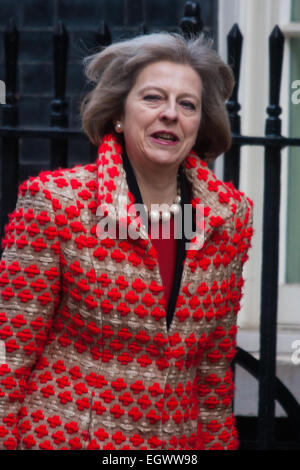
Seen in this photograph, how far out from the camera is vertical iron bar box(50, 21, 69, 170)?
298 cm

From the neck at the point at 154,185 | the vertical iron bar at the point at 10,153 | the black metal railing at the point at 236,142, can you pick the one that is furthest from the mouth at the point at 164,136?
the vertical iron bar at the point at 10,153

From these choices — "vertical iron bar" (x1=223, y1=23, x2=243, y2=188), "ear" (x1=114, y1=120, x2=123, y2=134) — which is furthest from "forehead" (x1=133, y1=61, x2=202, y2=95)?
"vertical iron bar" (x1=223, y1=23, x2=243, y2=188)

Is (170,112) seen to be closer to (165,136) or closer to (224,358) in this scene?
(165,136)

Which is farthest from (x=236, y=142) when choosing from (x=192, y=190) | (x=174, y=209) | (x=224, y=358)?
(x=224, y=358)

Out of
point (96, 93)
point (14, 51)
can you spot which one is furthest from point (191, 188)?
point (14, 51)

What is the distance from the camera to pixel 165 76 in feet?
8.70

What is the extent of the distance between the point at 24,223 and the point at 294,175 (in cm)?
237

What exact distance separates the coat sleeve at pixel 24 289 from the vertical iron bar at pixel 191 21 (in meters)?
0.81

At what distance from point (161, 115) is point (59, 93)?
1.85 ft

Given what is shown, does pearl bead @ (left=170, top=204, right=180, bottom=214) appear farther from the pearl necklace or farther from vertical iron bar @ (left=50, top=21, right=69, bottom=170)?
vertical iron bar @ (left=50, top=21, right=69, bottom=170)

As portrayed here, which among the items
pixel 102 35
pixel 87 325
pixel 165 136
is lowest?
pixel 87 325

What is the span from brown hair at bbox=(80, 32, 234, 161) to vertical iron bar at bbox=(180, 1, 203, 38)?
13 centimetres

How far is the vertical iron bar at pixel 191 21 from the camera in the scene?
2984mm

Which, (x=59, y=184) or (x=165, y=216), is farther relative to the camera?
(x=165, y=216)
